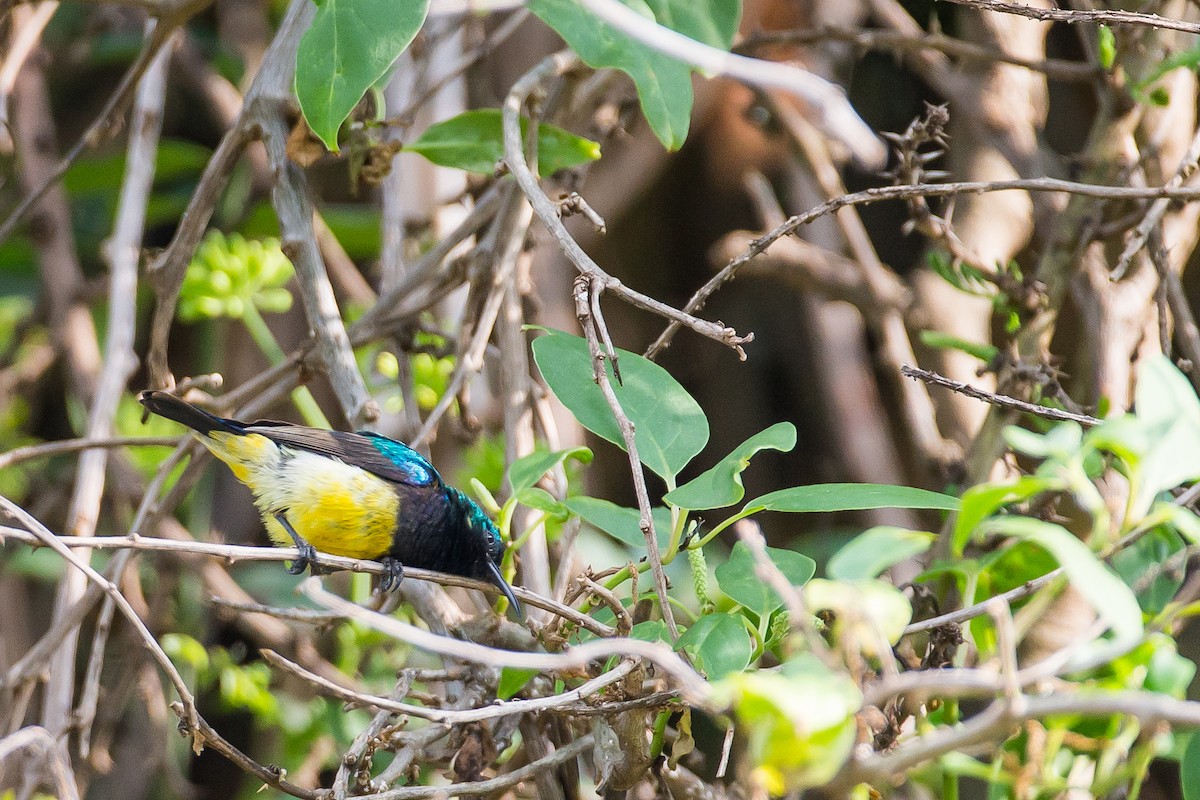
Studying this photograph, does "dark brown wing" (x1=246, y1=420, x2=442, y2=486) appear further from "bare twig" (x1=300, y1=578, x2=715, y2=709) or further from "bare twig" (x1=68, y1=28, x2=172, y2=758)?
"bare twig" (x1=300, y1=578, x2=715, y2=709)

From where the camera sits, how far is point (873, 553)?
3.02 ft

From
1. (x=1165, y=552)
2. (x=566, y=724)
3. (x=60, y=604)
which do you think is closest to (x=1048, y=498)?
(x=1165, y=552)

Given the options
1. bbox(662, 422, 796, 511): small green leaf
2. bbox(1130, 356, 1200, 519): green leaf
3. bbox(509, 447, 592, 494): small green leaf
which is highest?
bbox(1130, 356, 1200, 519): green leaf

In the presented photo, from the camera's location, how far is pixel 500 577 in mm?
2064

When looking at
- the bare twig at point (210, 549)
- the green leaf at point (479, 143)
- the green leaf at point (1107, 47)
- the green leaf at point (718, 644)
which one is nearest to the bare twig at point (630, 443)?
the green leaf at point (718, 644)

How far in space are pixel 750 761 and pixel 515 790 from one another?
3.88 feet

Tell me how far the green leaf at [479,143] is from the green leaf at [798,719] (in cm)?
162

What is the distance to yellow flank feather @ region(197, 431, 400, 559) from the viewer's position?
2.76m

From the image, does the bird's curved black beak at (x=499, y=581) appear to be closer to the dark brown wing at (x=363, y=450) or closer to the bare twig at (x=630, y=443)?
the dark brown wing at (x=363, y=450)

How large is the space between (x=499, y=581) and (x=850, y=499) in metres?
0.79

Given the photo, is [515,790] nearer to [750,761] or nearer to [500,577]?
[500,577]

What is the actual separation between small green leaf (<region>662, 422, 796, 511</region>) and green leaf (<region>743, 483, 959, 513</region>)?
36 mm

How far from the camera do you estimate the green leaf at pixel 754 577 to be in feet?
4.96

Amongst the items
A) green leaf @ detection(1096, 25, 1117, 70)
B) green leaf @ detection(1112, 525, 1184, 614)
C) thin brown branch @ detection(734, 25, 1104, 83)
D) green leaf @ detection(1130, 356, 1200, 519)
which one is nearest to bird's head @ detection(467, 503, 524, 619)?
green leaf @ detection(1112, 525, 1184, 614)
